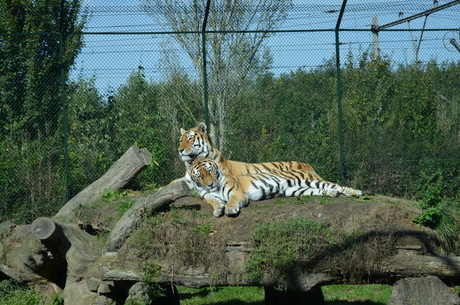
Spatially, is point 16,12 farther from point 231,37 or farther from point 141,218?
point 141,218

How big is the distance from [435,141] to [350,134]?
154 cm

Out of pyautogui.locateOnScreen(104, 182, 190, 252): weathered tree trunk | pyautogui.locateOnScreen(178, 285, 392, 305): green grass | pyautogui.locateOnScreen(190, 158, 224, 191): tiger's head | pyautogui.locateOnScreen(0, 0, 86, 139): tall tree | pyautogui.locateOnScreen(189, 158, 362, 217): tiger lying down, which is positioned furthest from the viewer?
pyautogui.locateOnScreen(0, 0, 86, 139): tall tree

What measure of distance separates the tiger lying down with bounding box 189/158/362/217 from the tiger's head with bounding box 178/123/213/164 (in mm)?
386

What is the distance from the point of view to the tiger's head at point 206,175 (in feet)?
19.8

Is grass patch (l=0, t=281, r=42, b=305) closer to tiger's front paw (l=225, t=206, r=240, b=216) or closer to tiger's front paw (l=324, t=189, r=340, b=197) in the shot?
tiger's front paw (l=225, t=206, r=240, b=216)

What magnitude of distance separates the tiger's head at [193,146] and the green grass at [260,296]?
1.78 m

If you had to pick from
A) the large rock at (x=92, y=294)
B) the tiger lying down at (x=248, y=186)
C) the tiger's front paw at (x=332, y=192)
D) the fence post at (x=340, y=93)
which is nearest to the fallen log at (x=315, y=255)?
the large rock at (x=92, y=294)

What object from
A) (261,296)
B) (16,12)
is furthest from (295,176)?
(16,12)

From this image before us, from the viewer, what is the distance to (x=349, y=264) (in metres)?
4.53

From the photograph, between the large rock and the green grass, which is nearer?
the large rock

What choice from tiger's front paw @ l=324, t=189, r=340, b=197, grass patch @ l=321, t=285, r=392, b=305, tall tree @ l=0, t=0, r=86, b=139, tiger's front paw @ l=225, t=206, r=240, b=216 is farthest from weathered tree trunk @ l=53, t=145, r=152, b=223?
grass patch @ l=321, t=285, r=392, b=305

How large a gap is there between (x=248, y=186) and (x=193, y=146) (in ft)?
3.53

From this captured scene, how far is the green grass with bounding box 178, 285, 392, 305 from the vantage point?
22.4 feet

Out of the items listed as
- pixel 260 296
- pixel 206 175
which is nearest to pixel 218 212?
pixel 206 175
